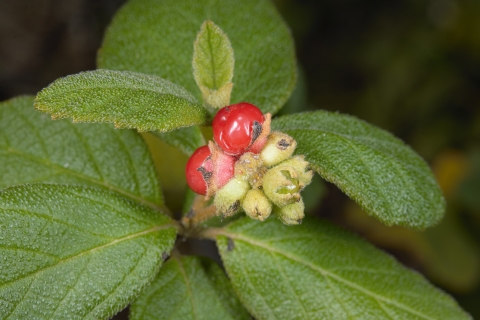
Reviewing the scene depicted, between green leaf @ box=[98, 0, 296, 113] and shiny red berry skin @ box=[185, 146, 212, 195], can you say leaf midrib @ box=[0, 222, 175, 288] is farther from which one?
green leaf @ box=[98, 0, 296, 113]

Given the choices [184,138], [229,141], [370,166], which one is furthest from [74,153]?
[370,166]

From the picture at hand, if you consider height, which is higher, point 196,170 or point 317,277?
point 196,170

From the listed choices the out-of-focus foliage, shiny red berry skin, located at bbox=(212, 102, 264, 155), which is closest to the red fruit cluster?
shiny red berry skin, located at bbox=(212, 102, 264, 155)

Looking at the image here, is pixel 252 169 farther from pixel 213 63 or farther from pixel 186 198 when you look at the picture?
pixel 186 198

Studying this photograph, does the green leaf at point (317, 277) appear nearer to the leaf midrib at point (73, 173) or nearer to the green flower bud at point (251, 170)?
the leaf midrib at point (73, 173)

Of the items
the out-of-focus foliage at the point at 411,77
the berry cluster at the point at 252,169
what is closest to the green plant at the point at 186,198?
the berry cluster at the point at 252,169

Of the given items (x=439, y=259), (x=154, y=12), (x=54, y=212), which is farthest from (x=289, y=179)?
(x=439, y=259)

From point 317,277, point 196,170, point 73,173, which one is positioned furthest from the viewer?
point 73,173
